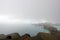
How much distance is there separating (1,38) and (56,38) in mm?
559

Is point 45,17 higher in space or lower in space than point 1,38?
higher

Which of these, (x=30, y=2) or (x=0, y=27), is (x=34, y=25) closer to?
(x=30, y=2)

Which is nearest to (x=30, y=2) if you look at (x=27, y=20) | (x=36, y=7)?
(x=36, y=7)

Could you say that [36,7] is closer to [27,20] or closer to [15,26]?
[27,20]

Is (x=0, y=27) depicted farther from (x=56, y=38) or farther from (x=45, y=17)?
(x=56, y=38)

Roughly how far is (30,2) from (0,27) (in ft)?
1.55

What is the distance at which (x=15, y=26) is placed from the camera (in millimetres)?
1569

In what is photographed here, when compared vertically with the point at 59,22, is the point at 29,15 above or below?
above

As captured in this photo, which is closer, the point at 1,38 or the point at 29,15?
the point at 1,38

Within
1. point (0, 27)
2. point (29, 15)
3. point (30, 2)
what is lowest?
point (0, 27)

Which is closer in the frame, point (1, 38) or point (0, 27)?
point (1, 38)

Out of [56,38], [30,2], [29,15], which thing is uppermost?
[30,2]

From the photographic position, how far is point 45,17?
5.31ft

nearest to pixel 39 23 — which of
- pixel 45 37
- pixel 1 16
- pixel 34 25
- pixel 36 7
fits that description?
pixel 34 25
